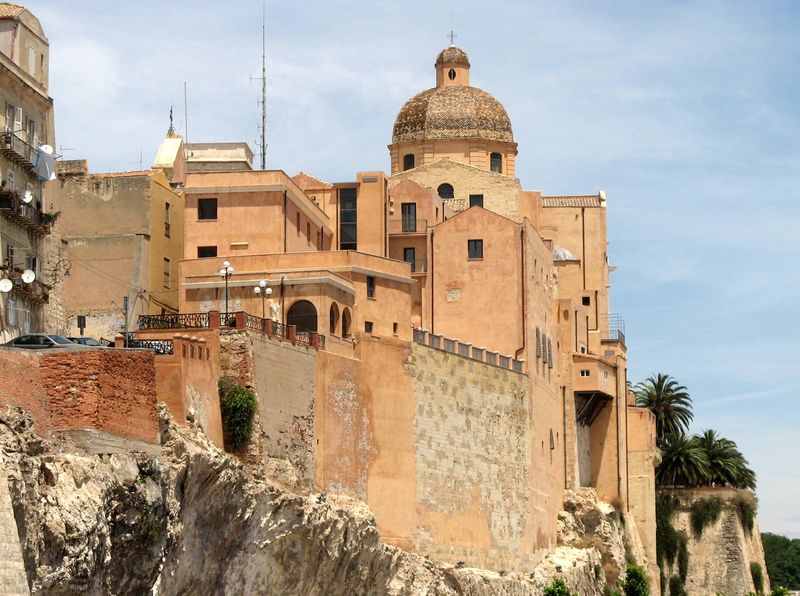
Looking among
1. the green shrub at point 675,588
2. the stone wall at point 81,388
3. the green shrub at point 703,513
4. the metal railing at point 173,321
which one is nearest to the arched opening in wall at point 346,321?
the metal railing at point 173,321

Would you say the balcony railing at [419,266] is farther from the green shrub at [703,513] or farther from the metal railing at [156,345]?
the green shrub at [703,513]

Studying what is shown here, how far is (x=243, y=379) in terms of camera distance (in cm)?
5653

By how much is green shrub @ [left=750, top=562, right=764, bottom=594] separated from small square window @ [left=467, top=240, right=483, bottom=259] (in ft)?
93.2

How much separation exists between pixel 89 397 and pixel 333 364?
16166mm

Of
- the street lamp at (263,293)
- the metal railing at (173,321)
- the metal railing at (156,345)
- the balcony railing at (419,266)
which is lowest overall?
the metal railing at (156,345)

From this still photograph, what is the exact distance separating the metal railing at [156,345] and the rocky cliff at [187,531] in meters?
2.37

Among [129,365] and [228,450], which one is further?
[228,450]

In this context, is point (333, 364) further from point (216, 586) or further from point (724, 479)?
point (724, 479)

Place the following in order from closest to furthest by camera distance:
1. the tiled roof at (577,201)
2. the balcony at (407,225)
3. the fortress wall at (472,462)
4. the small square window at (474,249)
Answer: the fortress wall at (472,462) < the small square window at (474,249) < the balcony at (407,225) < the tiled roof at (577,201)

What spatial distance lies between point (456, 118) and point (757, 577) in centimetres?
2757

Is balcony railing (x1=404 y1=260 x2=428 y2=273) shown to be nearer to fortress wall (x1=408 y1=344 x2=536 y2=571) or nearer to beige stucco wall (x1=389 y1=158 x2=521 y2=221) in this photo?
fortress wall (x1=408 y1=344 x2=536 y2=571)

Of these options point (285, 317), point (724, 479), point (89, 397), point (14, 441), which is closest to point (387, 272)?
point (285, 317)

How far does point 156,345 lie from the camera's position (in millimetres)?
52844

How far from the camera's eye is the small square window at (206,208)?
66688 millimetres
